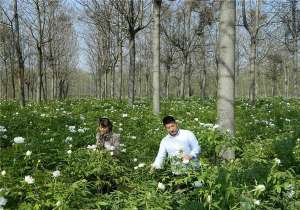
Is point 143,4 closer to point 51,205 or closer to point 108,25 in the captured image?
point 108,25

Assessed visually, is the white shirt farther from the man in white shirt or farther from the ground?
the ground

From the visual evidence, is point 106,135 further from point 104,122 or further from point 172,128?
point 172,128

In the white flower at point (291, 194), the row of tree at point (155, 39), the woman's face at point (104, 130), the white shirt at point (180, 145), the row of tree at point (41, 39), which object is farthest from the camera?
the row of tree at point (41, 39)

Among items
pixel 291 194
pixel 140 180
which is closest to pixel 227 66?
pixel 140 180

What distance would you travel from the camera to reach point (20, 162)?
5.88m

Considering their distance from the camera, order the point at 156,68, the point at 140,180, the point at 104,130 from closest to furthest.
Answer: the point at 140,180 < the point at 104,130 < the point at 156,68

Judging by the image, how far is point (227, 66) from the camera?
7867mm

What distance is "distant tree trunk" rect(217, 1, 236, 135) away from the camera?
7848mm

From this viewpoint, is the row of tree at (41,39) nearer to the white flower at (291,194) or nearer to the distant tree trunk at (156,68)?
the distant tree trunk at (156,68)

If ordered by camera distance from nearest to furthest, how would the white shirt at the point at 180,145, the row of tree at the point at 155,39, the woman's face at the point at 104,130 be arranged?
the white shirt at the point at 180,145 → the woman's face at the point at 104,130 → the row of tree at the point at 155,39

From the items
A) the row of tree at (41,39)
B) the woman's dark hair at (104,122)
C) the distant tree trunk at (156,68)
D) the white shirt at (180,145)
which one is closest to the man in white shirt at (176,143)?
the white shirt at (180,145)

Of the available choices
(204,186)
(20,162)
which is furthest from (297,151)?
(20,162)

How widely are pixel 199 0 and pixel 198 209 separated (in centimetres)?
2678

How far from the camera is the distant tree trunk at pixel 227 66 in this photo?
785 cm
